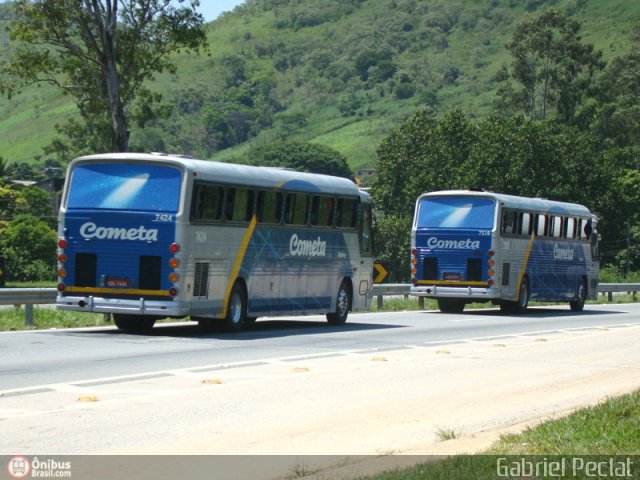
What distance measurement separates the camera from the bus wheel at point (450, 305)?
37531 mm

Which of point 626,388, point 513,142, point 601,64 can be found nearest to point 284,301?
point 626,388

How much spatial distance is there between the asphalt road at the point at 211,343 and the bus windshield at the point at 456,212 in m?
3.52

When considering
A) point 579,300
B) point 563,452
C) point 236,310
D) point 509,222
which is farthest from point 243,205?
point 579,300

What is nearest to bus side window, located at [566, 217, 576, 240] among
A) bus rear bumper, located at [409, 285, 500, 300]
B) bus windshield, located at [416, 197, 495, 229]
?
bus windshield, located at [416, 197, 495, 229]

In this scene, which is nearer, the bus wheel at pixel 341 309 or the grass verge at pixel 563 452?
the grass verge at pixel 563 452

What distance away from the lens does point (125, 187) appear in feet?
72.5

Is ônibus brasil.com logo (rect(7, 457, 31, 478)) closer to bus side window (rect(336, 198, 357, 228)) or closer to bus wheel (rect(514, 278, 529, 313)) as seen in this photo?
bus side window (rect(336, 198, 357, 228))

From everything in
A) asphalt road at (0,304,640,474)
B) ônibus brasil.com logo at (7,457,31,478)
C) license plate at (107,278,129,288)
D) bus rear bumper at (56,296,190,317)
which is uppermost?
license plate at (107,278,129,288)

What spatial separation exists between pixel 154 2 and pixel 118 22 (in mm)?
1568

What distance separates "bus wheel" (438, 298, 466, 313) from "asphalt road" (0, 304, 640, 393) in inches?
181

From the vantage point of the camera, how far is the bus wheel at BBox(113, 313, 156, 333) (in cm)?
2352

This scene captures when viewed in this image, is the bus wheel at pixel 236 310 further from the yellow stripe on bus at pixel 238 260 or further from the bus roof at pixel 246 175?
the bus roof at pixel 246 175

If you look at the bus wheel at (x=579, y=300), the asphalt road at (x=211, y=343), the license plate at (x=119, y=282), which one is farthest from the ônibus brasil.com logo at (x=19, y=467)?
the bus wheel at (x=579, y=300)

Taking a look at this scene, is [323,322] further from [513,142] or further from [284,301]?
[513,142]
